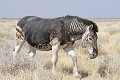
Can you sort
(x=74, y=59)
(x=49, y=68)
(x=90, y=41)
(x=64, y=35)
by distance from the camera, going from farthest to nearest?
(x=49, y=68), (x=74, y=59), (x=64, y=35), (x=90, y=41)

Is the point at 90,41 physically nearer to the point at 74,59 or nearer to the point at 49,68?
the point at 74,59

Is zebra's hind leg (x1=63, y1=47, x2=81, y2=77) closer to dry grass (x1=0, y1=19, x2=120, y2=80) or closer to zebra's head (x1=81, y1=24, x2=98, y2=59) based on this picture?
dry grass (x1=0, y1=19, x2=120, y2=80)

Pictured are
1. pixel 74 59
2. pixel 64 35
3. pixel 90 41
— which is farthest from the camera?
pixel 74 59

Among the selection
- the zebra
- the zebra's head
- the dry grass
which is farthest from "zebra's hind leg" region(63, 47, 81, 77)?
the zebra's head

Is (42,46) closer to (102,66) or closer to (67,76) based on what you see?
(67,76)

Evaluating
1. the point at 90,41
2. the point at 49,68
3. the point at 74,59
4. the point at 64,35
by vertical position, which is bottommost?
the point at 49,68

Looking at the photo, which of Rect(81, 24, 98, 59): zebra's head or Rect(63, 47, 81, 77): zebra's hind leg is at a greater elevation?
Rect(81, 24, 98, 59): zebra's head

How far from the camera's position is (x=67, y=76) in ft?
33.2

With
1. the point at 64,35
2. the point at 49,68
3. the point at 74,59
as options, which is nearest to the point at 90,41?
the point at 64,35

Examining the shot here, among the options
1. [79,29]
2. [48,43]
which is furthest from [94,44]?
[48,43]

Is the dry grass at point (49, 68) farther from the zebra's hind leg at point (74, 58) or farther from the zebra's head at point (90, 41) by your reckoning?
the zebra's head at point (90, 41)

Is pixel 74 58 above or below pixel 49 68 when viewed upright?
above

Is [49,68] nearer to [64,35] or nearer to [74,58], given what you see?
[74,58]

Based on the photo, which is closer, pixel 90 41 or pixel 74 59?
pixel 90 41
